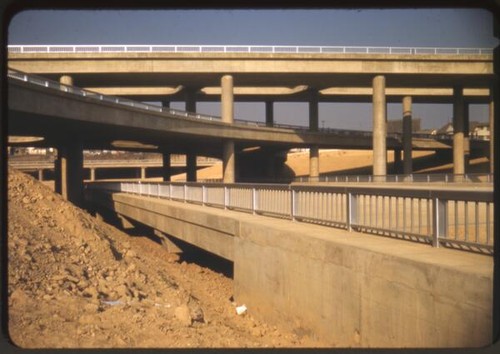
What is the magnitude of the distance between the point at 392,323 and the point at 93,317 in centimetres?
376

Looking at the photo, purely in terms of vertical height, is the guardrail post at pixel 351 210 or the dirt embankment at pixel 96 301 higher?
the guardrail post at pixel 351 210

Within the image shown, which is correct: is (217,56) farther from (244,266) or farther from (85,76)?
(244,266)

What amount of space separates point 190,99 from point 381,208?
48.8m

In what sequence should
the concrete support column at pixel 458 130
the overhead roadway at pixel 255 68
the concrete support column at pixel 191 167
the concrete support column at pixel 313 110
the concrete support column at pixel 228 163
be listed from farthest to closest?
1. the concrete support column at pixel 191 167
2. the concrete support column at pixel 313 110
3. the concrete support column at pixel 458 130
4. the concrete support column at pixel 228 163
5. the overhead roadway at pixel 255 68

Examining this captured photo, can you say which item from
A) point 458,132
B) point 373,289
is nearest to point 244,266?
point 373,289

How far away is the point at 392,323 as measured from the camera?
554 centimetres

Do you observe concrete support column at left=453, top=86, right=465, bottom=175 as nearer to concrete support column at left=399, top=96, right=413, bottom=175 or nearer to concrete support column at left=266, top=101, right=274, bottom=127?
concrete support column at left=399, top=96, right=413, bottom=175

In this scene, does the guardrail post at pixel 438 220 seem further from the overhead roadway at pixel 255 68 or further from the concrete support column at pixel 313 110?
the concrete support column at pixel 313 110

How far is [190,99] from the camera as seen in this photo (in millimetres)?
56281

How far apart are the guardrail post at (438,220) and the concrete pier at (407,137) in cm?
5169

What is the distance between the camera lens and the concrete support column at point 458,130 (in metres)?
50.6

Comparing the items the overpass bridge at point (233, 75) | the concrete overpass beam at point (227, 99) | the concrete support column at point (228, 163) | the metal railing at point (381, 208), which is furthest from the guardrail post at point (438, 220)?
the concrete overpass beam at point (227, 99)

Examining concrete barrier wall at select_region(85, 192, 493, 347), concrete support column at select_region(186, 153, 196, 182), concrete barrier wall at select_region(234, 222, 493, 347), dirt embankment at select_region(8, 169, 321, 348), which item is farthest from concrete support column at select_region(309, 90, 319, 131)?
concrete barrier wall at select_region(234, 222, 493, 347)

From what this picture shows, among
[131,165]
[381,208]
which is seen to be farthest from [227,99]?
[131,165]
